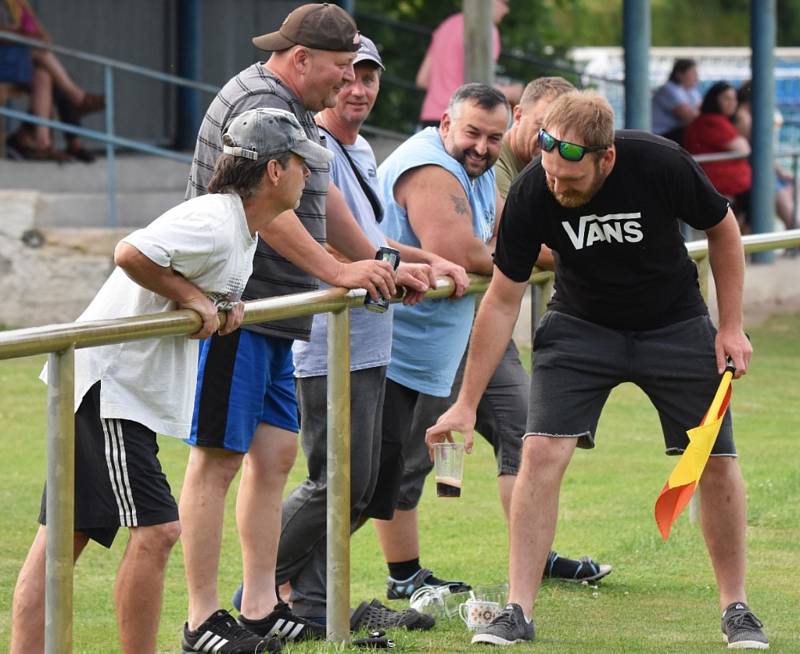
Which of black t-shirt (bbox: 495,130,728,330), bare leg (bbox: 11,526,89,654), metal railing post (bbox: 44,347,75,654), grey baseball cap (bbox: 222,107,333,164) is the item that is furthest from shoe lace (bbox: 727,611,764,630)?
metal railing post (bbox: 44,347,75,654)

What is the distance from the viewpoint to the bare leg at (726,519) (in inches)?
202

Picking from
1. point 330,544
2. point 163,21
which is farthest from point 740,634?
point 163,21

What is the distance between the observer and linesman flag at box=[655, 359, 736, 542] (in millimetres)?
4840

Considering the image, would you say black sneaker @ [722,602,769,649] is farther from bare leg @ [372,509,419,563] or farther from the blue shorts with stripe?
the blue shorts with stripe

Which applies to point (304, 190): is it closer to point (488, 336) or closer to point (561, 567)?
point (488, 336)

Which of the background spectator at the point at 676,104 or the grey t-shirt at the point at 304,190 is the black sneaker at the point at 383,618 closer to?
the grey t-shirt at the point at 304,190

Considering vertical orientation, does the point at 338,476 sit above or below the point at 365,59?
below

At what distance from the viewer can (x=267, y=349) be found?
486 centimetres

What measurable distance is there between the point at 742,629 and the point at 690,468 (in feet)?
1.79

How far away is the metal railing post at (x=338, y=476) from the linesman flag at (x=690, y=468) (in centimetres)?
88

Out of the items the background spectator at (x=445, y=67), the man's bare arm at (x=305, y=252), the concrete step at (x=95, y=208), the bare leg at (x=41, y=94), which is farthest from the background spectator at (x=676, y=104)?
the man's bare arm at (x=305, y=252)

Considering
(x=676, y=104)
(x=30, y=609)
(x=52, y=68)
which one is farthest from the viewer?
(x=676, y=104)

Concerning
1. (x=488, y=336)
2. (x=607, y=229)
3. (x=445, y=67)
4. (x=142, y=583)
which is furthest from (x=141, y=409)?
(x=445, y=67)

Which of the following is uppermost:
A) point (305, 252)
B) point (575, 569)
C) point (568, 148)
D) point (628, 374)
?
point (568, 148)
